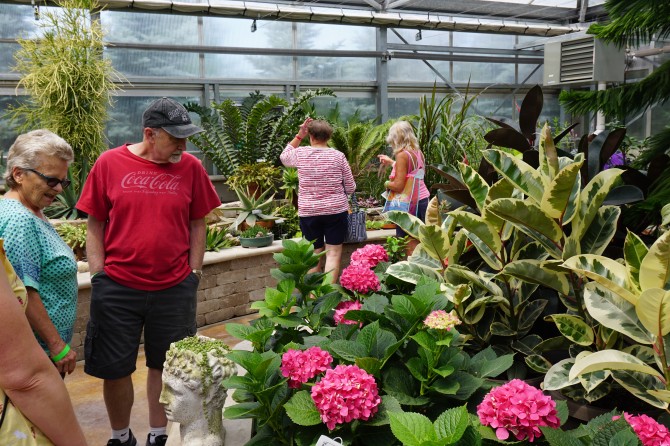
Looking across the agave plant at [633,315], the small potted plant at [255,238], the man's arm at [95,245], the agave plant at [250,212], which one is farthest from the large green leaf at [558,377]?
the agave plant at [250,212]

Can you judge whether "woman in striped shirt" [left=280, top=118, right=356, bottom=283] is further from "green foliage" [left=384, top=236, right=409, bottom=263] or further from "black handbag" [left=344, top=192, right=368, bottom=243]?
"green foliage" [left=384, top=236, right=409, bottom=263]

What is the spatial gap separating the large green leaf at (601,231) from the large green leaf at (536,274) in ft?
0.35

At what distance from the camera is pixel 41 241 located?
2203 millimetres

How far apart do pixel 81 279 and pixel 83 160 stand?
277 cm

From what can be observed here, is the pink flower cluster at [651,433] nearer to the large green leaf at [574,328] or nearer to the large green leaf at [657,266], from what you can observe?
the large green leaf at [657,266]

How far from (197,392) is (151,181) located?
126 centimetres

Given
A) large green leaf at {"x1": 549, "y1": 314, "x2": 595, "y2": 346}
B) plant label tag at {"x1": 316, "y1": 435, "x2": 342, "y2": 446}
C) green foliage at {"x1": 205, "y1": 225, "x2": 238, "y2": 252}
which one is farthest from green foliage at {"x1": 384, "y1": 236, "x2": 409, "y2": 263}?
green foliage at {"x1": 205, "y1": 225, "x2": 238, "y2": 252}

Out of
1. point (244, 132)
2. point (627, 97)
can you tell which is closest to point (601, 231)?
point (627, 97)

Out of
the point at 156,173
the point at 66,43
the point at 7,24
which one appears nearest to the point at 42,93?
the point at 66,43

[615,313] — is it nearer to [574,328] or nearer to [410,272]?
[574,328]

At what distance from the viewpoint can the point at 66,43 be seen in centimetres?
681

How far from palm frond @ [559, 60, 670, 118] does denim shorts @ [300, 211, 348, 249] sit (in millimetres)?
3007

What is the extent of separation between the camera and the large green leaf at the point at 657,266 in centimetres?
109

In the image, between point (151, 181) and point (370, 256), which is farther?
point (151, 181)
